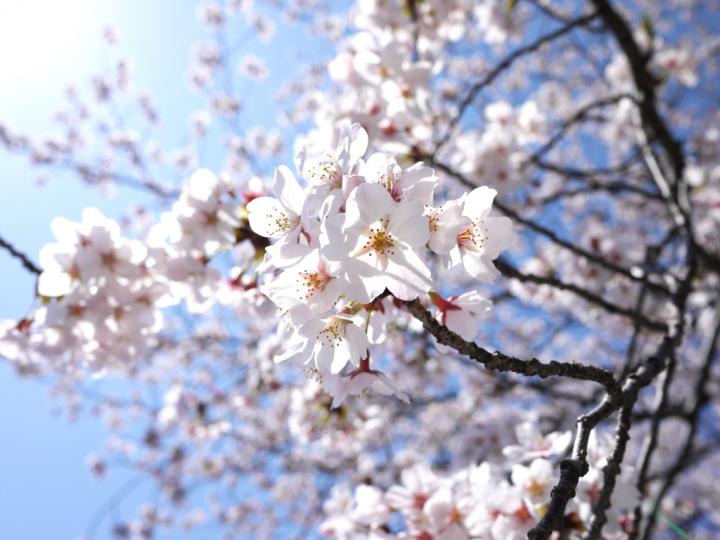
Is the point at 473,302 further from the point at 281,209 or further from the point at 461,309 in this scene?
the point at 281,209

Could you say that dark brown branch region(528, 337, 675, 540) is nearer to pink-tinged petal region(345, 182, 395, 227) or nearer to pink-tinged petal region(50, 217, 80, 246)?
pink-tinged petal region(345, 182, 395, 227)

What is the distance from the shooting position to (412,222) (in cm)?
92

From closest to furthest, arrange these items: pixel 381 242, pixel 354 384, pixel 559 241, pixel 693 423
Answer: pixel 381 242 < pixel 354 384 < pixel 559 241 < pixel 693 423

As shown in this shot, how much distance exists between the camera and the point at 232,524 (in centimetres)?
877

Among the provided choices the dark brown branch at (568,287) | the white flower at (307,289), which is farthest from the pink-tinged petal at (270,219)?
the dark brown branch at (568,287)

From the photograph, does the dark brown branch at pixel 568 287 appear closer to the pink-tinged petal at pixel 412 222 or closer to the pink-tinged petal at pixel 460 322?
the pink-tinged petal at pixel 460 322

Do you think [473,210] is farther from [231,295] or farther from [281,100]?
[281,100]

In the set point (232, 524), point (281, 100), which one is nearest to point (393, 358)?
point (232, 524)

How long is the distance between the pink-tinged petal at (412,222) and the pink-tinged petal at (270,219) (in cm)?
25

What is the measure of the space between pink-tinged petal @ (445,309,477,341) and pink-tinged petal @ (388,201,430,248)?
1.11 ft

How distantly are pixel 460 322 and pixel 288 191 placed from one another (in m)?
0.49

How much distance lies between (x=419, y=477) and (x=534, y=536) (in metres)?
0.99

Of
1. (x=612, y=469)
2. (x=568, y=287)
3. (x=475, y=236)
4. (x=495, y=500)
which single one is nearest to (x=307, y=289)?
(x=475, y=236)

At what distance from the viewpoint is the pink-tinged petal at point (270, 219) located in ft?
3.52
